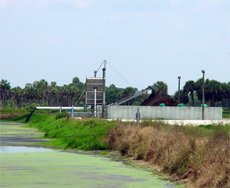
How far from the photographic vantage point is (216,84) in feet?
373

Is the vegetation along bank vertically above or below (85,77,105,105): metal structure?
below

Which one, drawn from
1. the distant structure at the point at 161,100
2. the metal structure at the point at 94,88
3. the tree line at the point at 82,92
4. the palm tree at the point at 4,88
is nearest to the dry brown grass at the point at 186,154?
the metal structure at the point at 94,88

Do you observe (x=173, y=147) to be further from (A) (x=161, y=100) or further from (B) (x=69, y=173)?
(A) (x=161, y=100)

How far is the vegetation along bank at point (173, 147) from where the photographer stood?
1244 cm

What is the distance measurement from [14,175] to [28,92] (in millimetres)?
137037

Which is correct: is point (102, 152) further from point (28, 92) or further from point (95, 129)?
point (28, 92)

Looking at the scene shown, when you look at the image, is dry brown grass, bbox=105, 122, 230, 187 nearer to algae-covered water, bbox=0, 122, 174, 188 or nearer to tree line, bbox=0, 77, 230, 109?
algae-covered water, bbox=0, 122, 174, 188

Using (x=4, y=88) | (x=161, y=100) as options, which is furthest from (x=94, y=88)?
(x=4, y=88)

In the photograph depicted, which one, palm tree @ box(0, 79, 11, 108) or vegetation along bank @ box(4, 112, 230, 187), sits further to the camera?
palm tree @ box(0, 79, 11, 108)

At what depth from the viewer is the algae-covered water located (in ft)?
45.2

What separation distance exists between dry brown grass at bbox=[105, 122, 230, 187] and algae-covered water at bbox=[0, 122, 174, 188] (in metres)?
0.90

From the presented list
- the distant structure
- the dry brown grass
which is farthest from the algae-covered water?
the distant structure

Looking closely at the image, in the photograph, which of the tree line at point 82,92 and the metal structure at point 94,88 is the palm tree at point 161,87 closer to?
the tree line at point 82,92

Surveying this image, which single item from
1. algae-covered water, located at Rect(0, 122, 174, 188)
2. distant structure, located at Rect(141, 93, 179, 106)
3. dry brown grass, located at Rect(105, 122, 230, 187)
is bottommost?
algae-covered water, located at Rect(0, 122, 174, 188)
